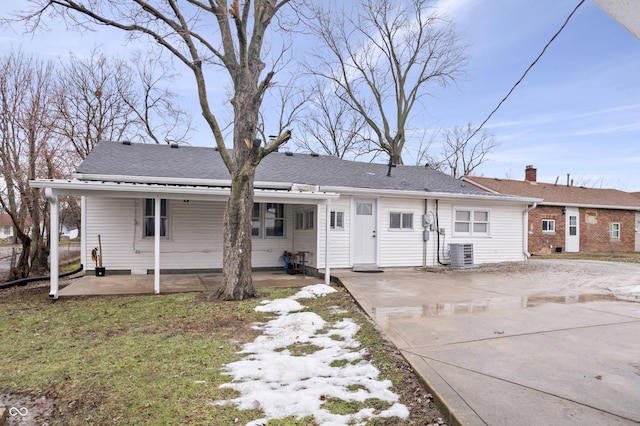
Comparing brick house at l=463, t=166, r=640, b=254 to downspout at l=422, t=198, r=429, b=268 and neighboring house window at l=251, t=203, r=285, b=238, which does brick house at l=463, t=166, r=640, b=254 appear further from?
neighboring house window at l=251, t=203, r=285, b=238

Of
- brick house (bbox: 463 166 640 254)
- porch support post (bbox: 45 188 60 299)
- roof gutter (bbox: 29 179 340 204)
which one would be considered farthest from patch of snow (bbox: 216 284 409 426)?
brick house (bbox: 463 166 640 254)

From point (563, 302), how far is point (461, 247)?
17.0 feet

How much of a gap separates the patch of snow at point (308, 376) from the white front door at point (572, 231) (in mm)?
19367

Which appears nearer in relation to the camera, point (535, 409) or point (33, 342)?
point (535, 409)

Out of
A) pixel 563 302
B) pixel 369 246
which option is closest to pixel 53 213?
pixel 369 246

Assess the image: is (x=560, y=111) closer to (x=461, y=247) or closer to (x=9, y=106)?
(x=461, y=247)

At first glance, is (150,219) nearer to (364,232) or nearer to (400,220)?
(364,232)

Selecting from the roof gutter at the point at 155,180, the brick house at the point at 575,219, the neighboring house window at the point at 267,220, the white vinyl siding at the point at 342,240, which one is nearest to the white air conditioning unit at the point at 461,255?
the white vinyl siding at the point at 342,240

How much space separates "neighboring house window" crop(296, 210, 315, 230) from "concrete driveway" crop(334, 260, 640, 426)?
8.61ft

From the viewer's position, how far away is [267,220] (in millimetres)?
12242

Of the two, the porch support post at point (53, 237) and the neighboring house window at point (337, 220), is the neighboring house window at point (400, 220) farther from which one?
the porch support post at point (53, 237)

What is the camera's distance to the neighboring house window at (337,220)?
11023mm

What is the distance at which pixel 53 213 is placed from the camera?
7531 millimetres

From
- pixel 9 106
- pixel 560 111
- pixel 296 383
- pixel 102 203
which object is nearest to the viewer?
pixel 296 383
